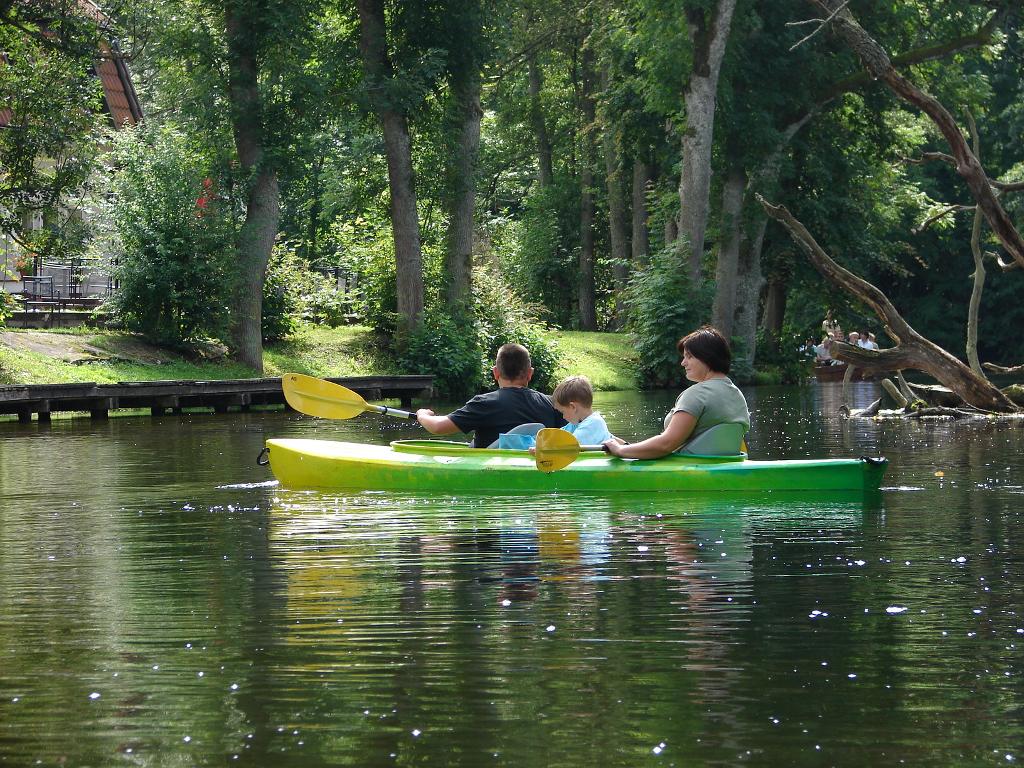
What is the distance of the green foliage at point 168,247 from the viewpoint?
27.8m

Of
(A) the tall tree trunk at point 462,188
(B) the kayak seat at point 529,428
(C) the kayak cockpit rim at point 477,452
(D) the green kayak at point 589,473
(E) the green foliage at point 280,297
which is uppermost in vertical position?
(A) the tall tree trunk at point 462,188

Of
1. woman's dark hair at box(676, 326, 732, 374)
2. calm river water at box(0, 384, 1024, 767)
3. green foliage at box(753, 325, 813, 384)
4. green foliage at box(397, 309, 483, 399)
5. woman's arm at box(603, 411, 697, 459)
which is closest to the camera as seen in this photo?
calm river water at box(0, 384, 1024, 767)

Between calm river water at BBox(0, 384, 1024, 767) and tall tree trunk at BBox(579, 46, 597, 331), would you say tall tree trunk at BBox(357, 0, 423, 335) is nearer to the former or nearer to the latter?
tall tree trunk at BBox(579, 46, 597, 331)

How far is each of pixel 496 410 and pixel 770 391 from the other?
2240cm

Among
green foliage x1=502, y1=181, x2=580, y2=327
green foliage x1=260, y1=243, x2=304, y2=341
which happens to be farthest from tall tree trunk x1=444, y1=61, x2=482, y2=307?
green foliage x1=502, y1=181, x2=580, y2=327

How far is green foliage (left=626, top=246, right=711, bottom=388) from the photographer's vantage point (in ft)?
109

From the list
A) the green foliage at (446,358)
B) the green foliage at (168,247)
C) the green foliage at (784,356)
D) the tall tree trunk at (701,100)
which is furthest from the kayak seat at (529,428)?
the green foliage at (784,356)

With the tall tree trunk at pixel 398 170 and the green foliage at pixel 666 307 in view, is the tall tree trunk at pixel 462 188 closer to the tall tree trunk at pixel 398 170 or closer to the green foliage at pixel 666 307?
the tall tree trunk at pixel 398 170

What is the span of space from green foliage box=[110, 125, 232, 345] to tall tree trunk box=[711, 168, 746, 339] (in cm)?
1165

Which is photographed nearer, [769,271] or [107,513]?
[107,513]

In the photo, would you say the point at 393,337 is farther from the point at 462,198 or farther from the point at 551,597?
the point at 551,597

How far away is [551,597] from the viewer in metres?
6.98

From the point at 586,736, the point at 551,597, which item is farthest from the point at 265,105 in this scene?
the point at 586,736

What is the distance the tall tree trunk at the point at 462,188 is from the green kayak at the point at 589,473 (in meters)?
19.8
